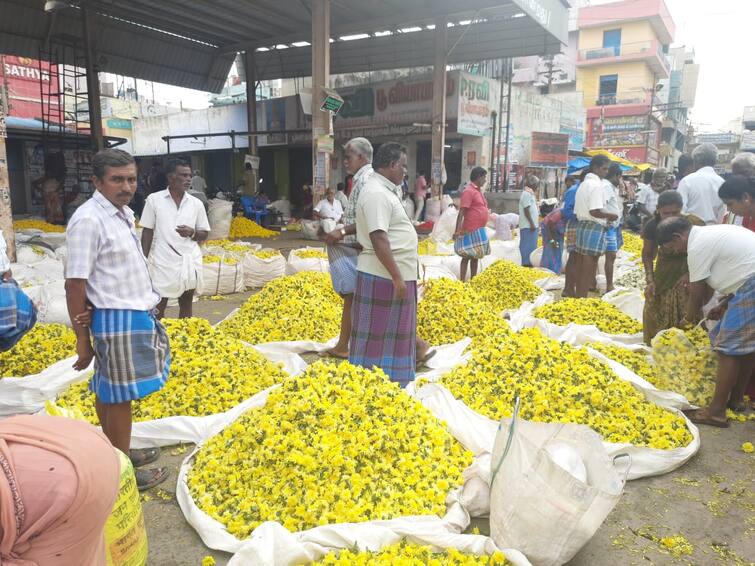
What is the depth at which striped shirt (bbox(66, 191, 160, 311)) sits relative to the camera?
256cm

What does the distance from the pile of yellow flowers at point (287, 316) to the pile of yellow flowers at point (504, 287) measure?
2.04m

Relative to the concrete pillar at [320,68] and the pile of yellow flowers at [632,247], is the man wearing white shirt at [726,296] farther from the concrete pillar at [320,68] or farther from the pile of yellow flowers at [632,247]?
the concrete pillar at [320,68]

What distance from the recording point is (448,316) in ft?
18.0

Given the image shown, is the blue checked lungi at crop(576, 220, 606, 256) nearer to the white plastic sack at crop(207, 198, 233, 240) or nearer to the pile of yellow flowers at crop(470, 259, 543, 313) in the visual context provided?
the pile of yellow flowers at crop(470, 259, 543, 313)

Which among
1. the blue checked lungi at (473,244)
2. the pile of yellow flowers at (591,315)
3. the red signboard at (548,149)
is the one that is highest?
the red signboard at (548,149)

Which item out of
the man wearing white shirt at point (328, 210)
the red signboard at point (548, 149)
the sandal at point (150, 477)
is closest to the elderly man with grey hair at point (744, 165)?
the sandal at point (150, 477)

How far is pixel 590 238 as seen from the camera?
6816 mm

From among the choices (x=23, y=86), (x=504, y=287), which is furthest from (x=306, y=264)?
(x=23, y=86)

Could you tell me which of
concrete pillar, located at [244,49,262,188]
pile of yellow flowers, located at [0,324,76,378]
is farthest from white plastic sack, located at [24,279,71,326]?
concrete pillar, located at [244,49,262,188]

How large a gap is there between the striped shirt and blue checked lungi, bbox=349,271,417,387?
5.05 ft

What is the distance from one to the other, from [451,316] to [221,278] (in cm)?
385

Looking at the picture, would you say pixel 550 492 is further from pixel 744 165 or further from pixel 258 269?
pixel 258 269

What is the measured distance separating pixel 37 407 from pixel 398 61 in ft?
49.1

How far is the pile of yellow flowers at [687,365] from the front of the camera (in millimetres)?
4051
